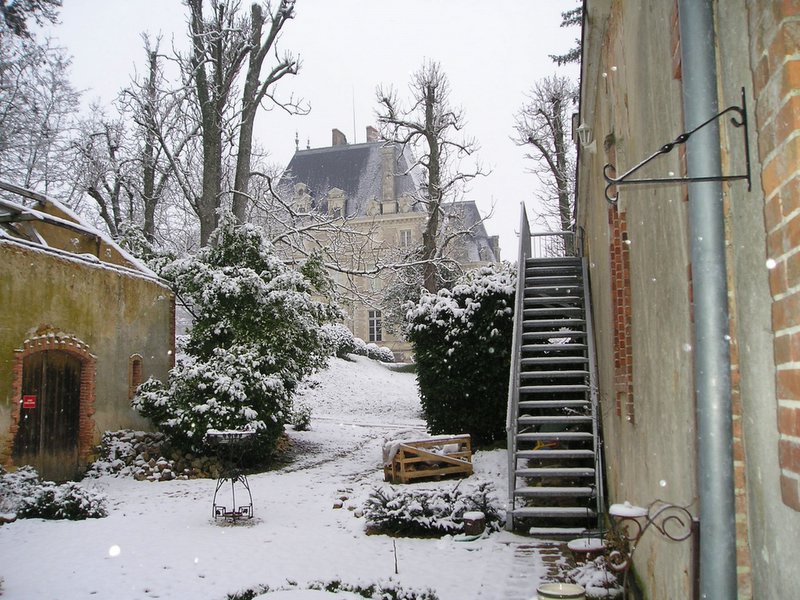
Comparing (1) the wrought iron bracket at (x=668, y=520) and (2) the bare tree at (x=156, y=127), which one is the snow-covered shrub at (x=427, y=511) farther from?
(2) the bare tree at (x=156, y=127)

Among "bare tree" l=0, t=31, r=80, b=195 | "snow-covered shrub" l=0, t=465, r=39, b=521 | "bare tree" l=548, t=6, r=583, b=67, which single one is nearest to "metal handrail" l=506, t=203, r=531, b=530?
"snow-covered shrub" l=0, t=465, r=39, b=521

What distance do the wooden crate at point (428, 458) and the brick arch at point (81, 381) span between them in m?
5.42

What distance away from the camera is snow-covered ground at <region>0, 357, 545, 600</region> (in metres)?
6.07

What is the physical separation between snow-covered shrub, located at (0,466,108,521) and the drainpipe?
8.72 m

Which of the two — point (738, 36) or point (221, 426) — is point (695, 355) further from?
point (221, 426)

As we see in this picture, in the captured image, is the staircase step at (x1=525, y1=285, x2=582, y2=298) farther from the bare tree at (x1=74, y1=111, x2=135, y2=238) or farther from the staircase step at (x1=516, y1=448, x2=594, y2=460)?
the bare tree at (x1=74, y1=111, x2=135, y2=238)

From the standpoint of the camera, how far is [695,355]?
7.87 ft

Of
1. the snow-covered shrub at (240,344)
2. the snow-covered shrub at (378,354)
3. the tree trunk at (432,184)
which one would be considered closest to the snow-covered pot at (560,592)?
the snow-covered shrub at (240,344)

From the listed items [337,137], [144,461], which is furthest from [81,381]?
[337,137]

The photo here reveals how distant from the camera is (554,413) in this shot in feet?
37.6

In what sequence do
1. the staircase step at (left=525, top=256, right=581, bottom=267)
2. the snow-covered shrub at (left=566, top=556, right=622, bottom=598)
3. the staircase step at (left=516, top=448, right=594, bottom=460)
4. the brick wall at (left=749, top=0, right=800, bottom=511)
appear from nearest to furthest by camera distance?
the brick wall at (left=749, top=0, right=800, bottom=511), the snow-covered shrub at (left=566, top=556, right=622, bottom=598), the staircase step at (left=516, top=448, right=594, bottom=460), the staircase step at (left=525, top=256, right=581, bottom=267)

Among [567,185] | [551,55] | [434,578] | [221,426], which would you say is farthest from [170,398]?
[551,55]

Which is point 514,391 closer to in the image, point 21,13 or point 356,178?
point 21,13

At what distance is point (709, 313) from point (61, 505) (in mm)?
9067
